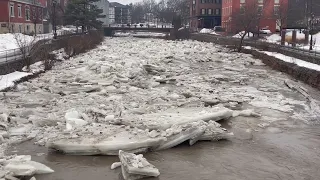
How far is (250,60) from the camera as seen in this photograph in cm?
3322

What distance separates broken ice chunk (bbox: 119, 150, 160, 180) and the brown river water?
276 mm

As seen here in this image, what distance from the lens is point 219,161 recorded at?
10367mm

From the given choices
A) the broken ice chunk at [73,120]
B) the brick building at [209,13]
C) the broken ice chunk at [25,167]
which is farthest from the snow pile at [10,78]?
the brick building at [209,13]

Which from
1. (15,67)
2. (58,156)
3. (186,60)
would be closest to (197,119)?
(58,156)

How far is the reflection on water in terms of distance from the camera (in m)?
9.48

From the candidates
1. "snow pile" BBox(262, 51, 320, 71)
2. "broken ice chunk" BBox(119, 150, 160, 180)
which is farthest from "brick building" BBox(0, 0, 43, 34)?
"broken ice chunk" BBox(119, 150, 160, 180)

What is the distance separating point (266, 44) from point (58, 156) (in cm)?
3028

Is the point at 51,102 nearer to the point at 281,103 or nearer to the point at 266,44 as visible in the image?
the point at 281,103

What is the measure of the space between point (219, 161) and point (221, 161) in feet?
0.17

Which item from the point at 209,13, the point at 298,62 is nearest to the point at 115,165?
the point at 298,62

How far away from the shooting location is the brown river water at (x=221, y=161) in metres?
9.48

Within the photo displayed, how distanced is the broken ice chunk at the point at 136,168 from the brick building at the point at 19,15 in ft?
107

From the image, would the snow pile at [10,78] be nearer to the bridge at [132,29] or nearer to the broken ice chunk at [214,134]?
the broken ice chunk at [214,134]

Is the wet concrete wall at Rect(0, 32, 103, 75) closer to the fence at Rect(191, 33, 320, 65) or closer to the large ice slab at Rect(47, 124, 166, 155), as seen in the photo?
the large ice slab at Rect(47, 124, 166, 155)
